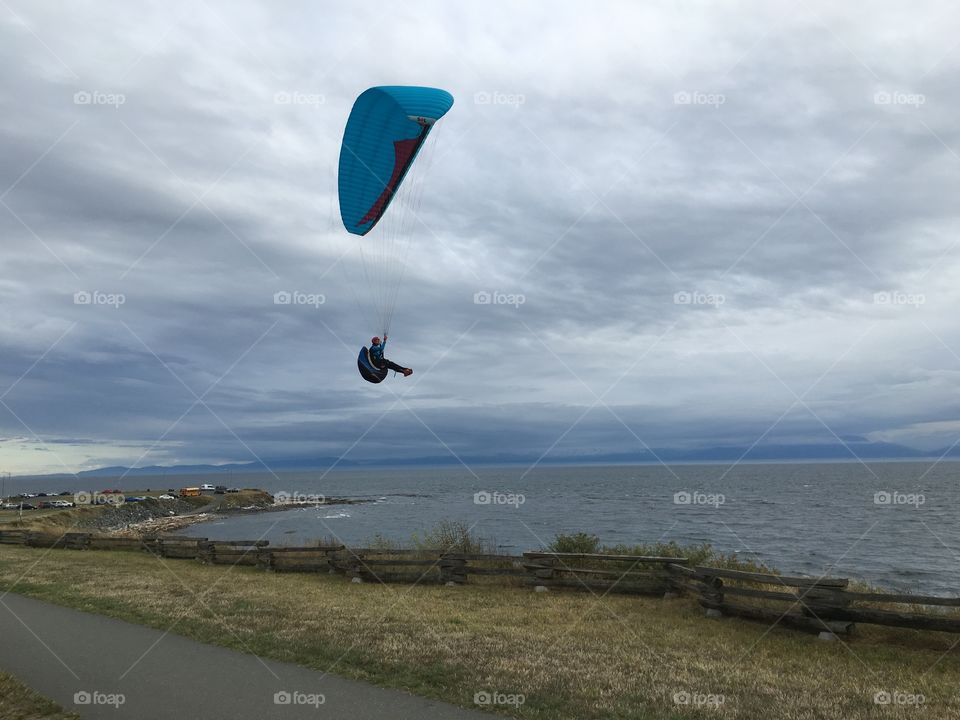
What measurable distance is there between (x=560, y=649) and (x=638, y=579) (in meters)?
5.61

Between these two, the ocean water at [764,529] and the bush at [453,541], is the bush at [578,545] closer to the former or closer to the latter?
the bush at [453,541]

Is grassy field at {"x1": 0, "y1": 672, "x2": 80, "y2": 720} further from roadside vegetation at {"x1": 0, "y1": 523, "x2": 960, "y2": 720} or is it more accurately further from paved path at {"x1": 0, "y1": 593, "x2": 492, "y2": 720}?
roadside vegetation at {"x1": 0, "y1": 523, "x2": 960, "y2": 720}

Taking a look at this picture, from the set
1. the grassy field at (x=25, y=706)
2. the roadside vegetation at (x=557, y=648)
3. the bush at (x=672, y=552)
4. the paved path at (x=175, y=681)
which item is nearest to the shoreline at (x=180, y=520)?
the roadside vegetation at (x=557, y=648)

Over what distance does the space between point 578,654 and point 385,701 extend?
3400 millimetres

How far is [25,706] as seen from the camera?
7.37m

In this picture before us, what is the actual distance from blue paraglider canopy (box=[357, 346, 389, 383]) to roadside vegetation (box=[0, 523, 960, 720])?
16.1 ft

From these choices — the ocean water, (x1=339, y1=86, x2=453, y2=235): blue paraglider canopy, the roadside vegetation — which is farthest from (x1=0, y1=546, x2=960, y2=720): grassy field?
the ocean water

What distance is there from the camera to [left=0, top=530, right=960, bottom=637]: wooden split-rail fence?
35.0ft

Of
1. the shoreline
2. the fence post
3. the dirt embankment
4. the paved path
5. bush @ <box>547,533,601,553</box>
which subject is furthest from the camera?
the shoreline

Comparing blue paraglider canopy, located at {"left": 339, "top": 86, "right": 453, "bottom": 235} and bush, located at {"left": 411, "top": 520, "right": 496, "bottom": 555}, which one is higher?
blue paraglider canopy, located at {"left": 339, "top": 86, "right": 453, "bottom": 235}

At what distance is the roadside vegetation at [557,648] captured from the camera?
7.63 m

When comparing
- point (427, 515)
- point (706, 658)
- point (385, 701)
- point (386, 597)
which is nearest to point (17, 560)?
point (386, 597)

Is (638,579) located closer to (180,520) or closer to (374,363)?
(374,363)

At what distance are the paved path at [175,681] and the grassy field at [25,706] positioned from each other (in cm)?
14
